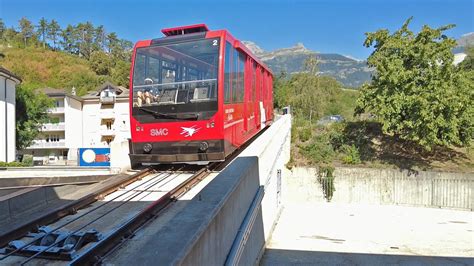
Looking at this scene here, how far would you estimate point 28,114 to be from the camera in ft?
103

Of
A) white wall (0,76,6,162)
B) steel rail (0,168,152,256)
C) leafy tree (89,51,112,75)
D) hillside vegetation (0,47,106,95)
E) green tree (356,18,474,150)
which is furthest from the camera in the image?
leafy tree (89,51,112,75)

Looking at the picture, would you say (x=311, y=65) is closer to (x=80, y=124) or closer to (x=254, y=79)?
(x=80, y=124)

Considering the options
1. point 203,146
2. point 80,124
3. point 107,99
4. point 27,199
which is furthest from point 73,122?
point 27,199

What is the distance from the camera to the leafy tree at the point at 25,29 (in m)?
107

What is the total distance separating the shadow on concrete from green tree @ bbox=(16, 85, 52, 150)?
2723 cm

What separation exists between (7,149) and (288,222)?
2292 centimetres

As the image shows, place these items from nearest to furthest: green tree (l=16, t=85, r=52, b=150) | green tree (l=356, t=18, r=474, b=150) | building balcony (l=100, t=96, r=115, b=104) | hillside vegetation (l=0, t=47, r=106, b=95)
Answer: green tree (l=356, t=18, r=474, b=150) → green tree (l=16, t=85, r=52, b=150) → building balcony (l=100, t=96, r=115, b=104) → hillside vegetation (l=0, t=47, r=106, b=95)

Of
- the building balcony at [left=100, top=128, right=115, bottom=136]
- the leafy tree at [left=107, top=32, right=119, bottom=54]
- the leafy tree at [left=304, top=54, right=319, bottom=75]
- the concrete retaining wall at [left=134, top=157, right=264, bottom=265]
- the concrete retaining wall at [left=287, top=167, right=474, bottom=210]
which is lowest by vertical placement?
the concrete retaining wall at [left=287, top=167, right=474, bottom=210]

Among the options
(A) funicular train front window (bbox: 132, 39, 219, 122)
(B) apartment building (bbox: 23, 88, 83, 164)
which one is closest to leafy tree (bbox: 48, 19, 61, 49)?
(B) apartment building (bbox: 23, 88, 83, 164)

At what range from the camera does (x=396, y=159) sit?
24.0 metres

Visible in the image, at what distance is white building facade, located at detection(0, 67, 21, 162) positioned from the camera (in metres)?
26.9

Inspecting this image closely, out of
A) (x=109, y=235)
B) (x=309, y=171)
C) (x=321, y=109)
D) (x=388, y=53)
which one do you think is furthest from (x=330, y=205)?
(x=109, y=235)

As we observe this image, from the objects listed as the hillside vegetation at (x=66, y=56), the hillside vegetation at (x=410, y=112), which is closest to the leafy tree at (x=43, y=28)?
the hillside vegetation at (x=66, y=56)

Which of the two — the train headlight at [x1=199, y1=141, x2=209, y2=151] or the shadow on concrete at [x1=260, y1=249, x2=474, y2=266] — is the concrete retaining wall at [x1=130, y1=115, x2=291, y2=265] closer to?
the train headlight at [x1=199, y1=141, x2=209, y2=151]
